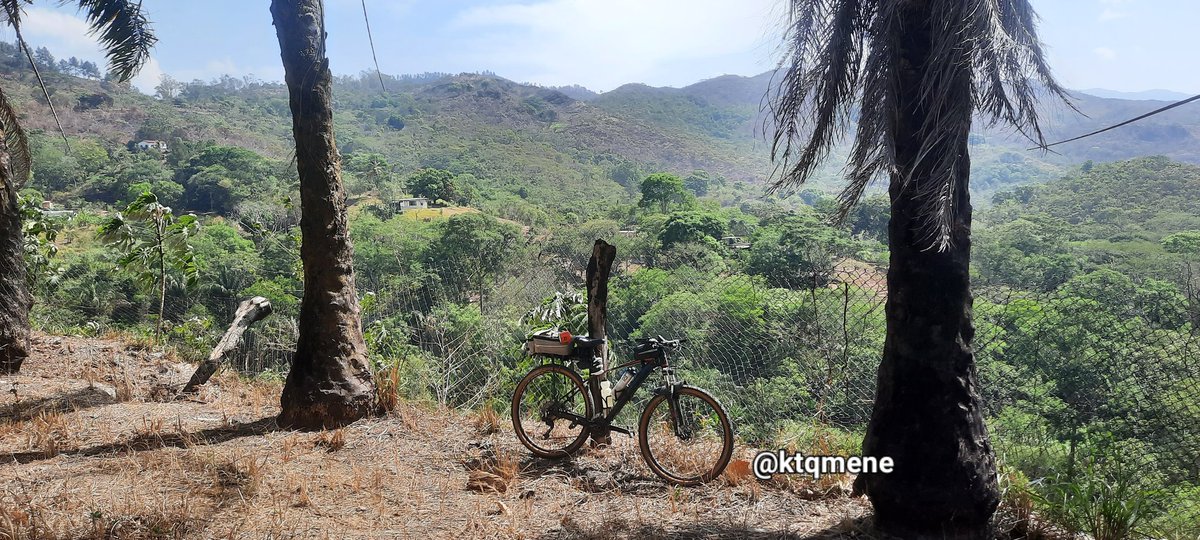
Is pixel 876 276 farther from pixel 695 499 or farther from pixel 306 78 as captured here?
pixel 306 78

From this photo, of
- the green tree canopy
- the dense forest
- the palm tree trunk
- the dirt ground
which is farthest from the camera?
the green tree canopy

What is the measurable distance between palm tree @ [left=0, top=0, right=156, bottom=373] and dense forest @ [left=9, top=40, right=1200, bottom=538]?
2.50 ft

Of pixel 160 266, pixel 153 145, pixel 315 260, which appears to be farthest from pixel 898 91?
pixel 153 145

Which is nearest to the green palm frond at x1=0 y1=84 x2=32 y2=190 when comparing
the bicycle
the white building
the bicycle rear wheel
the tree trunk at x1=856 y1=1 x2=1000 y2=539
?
the bicycle rear wheel

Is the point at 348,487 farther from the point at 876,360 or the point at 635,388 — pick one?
the point at 876,360

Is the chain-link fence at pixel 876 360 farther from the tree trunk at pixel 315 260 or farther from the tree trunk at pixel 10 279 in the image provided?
the tree trunk at pixel 10 279

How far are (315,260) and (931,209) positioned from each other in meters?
3.81

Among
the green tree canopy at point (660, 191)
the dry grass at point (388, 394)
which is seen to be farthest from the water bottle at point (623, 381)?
the green tree canopy at point (660, 191)

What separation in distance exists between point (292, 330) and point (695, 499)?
5.49 m

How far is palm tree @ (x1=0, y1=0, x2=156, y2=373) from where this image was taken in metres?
5.80

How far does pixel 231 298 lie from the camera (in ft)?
86.5

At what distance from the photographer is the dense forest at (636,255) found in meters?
4.74

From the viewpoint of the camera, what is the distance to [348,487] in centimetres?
355

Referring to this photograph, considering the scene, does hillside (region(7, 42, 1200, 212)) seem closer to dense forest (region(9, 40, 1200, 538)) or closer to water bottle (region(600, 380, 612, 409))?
dense forest (region(9, 40, 1200, 538))
